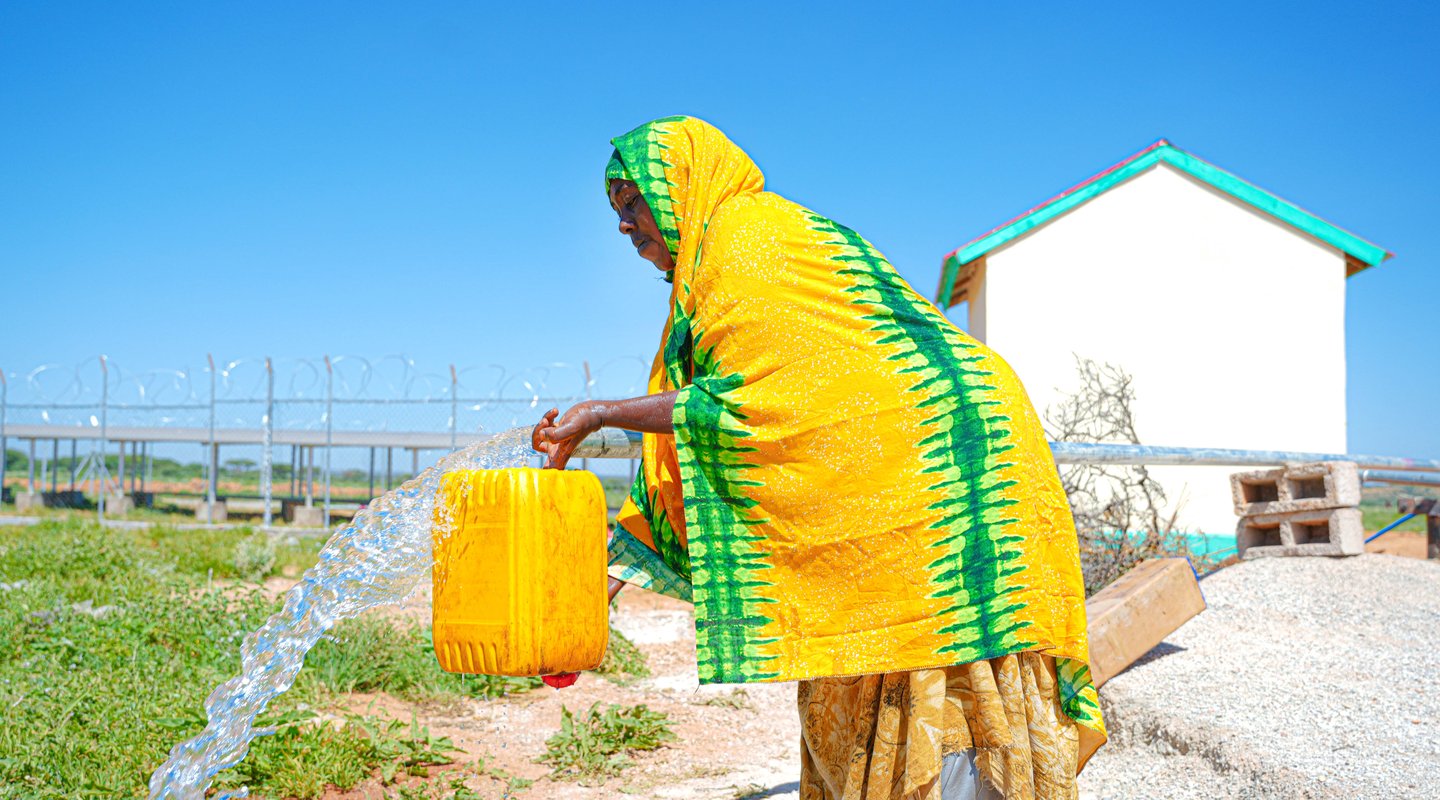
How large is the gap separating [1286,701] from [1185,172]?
7.02 m

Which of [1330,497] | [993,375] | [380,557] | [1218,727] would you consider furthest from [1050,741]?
[1330,497]

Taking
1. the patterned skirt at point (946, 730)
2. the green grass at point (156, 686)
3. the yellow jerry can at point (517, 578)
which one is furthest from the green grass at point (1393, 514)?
the yellow jerry can at point (517, 578)

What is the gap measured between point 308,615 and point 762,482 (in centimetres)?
122

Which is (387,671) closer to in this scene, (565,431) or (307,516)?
(565,431)

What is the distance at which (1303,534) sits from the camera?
569 cm

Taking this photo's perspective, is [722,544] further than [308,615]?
No

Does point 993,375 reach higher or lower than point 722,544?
higher

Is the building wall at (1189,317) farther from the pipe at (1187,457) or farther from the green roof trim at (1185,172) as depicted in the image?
the pipe at (1187,457)

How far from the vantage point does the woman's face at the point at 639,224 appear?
7.16ft

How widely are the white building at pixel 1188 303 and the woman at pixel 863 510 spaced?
759cm

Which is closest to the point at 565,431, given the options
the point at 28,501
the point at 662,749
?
the point at 662,749

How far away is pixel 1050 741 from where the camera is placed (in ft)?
6.61

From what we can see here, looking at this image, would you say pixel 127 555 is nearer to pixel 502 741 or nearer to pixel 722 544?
pixel 502 741

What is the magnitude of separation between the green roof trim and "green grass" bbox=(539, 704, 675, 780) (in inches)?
264
